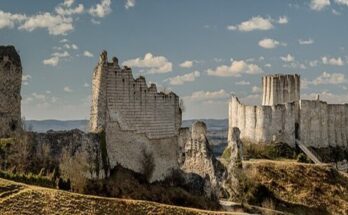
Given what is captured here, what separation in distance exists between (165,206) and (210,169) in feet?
43.5

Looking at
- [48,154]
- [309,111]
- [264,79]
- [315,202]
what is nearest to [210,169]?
[48,154]

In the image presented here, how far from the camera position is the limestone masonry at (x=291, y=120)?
84562mm

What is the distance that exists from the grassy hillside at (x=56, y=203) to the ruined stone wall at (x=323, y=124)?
50.6 m

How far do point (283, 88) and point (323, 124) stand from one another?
357 inches

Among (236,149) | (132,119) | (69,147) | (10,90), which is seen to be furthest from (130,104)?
(236,149)

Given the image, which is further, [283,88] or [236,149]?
[283,88]

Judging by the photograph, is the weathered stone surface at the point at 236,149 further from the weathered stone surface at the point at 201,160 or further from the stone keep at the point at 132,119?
the stone keep at the point at 132,119

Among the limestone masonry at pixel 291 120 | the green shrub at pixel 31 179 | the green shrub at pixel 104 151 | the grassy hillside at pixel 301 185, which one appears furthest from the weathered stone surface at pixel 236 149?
the green shrub at pixel 31 179

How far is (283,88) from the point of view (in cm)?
9512

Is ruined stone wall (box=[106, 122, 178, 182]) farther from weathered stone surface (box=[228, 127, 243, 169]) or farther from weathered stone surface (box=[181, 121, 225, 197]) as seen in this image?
weathered stone surface (box=[228, 127, 243, 169])

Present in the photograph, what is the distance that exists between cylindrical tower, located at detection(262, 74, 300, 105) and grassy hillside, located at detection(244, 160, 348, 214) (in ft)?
60.0

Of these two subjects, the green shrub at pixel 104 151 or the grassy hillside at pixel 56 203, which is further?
the green shrub at pixel 104 151

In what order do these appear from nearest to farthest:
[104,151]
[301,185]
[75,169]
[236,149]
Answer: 1. [75,169]
2. [104,151]
3. [236,149]
4. [301,185]

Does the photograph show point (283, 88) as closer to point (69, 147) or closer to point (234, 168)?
point (234, 168)
